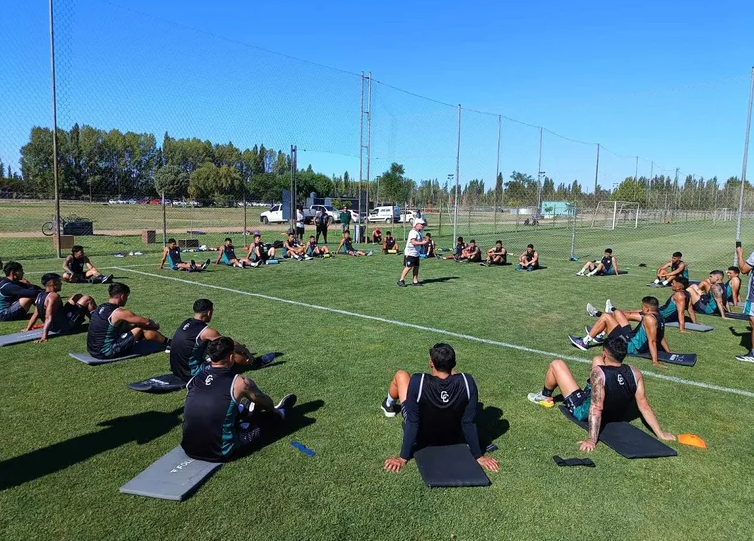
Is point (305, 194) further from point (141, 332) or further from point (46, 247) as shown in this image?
point (141, 332)

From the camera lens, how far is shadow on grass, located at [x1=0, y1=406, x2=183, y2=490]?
4.05 m

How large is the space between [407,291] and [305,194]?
78221mm

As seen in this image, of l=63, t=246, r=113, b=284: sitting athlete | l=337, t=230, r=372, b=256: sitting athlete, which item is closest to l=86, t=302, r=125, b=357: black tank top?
l=63, t=246, r=113, b=284: sitting athlete

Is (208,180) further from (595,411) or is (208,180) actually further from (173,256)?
(595,411)

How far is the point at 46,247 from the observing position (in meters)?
20.3

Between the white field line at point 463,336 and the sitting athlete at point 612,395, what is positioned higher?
the sitting athlete at point 612,395

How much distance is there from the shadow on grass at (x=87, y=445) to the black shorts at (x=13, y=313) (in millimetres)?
5413

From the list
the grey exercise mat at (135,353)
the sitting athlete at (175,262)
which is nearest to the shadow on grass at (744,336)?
the grey exercise mat at (135,353)

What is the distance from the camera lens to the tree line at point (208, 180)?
31.9 m

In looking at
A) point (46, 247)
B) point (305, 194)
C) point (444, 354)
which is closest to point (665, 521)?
point (444, 354)

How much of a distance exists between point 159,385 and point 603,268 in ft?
47.6

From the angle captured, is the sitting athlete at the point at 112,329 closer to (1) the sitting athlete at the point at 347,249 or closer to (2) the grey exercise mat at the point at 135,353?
(2) the grey exercise mat at the point at 135,353

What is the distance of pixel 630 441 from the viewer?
15.4 feet

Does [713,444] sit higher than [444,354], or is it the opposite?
[444,354]
